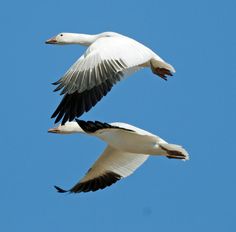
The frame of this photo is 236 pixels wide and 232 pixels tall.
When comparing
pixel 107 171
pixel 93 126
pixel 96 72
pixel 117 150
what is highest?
pixel 96 72

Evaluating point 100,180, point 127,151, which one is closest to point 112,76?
point 127,151

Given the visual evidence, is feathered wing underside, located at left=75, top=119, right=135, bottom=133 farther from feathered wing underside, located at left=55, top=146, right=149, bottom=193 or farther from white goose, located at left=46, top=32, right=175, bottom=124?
feathered wing underside, located at left=55, top=146, right=149, bottom=193

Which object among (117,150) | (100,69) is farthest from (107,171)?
(100,69)

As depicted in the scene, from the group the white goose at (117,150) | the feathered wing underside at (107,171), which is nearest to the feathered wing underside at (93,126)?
the white goose at (117,150)

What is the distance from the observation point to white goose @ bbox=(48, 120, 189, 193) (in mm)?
15898

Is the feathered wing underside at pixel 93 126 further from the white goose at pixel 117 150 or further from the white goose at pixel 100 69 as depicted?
the white goose at pixel 100 69

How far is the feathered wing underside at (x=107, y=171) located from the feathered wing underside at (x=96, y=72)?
156cm

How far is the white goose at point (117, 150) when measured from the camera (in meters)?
15.9

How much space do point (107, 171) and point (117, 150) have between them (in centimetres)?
31

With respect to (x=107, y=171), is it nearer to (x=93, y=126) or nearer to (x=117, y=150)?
(x=117, y=150)

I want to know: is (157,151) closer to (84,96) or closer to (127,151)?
(127,151)

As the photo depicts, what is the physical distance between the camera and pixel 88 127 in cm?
1554

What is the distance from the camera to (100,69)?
1509 cm

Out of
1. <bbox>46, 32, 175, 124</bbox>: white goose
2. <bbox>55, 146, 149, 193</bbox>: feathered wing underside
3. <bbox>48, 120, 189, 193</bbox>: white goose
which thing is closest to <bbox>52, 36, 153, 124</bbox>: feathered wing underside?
<bbox>46, 32, 175, 124</bbox>: white goose
